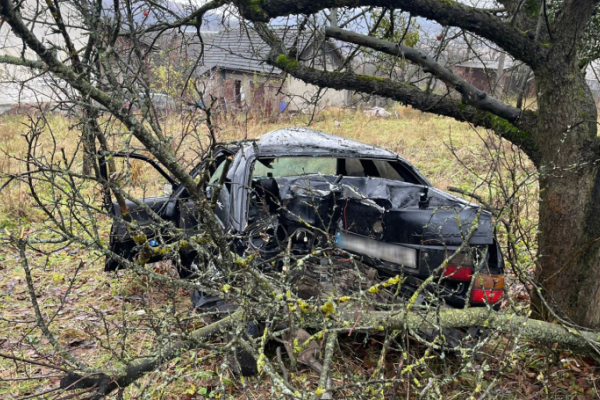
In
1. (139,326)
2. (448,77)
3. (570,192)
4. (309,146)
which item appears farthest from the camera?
(309,146)

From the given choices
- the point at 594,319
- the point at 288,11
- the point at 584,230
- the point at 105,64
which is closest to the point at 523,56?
the point at 584,230

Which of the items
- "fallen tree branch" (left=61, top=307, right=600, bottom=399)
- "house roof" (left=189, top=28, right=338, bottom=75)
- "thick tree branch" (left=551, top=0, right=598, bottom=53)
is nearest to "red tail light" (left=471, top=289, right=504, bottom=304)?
"fallen tree branch" (left=61, top=307, right=600, bottom=399)

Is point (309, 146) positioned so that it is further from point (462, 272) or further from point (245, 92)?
point (245, 92)

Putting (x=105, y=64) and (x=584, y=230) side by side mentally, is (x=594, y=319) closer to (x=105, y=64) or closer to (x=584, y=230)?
(x=584, y=230)

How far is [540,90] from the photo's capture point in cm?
326

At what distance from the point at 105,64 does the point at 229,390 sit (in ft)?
7.94

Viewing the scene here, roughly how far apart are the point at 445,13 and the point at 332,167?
6.71ft

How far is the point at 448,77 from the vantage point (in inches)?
132

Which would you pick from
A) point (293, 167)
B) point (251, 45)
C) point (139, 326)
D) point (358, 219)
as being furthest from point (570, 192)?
point (139, 326)

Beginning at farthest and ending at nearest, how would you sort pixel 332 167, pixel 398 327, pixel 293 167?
pixel 332 167 < pixel 293 167 < pixel 398 327

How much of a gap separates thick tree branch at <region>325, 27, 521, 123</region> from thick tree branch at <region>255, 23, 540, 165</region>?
10 centimetres

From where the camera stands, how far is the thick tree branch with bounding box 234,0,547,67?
10.0 feet

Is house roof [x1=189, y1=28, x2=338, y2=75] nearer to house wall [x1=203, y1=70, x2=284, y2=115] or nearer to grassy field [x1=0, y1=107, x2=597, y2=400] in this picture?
house wall [x1=203, y1=70, x2=284, y2=115]

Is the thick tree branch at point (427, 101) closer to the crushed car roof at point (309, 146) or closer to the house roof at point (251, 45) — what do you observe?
the house roof at point (251, 45)
